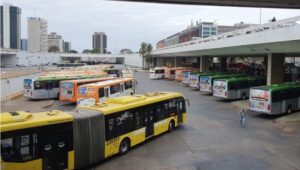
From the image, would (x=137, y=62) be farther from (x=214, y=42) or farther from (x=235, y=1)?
(x=235, y=1)

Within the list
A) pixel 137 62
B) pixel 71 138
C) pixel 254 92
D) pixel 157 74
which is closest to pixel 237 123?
pixel 254 92

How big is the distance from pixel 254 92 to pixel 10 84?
2560 cm

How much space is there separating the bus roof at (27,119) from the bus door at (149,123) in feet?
17.3

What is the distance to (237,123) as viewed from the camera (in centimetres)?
2097

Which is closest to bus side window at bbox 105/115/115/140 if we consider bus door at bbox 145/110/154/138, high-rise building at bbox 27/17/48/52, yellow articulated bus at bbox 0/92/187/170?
yellow articulated bus at bbox 0/92/187/170

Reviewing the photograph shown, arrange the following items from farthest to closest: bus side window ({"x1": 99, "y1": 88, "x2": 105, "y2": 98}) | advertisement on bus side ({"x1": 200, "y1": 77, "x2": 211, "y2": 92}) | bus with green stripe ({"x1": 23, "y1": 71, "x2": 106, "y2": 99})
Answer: advertisement on bus side ({"x1": 200, "y1": 77, "x2": 211, "y2": 92}) < bus with green stripe ({"x1": 23, "y1": 71, "x2": 106, "y2": 99}) < bus side window ({"x1": 99, "y1": 88, "x2": 105, "y2": 98})

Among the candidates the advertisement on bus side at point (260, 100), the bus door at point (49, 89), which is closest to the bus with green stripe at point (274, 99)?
the advertisement on bus side at point (260, 100)

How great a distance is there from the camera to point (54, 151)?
1087 centimetres

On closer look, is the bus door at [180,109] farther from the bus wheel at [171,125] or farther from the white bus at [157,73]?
the white bus at [157,73]

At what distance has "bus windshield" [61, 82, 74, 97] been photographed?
2804 cm

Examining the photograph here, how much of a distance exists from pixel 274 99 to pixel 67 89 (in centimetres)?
1877

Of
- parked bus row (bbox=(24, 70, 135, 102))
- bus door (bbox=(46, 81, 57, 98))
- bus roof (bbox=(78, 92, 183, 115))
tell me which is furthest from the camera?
bus door (bbox=(46, 81, 57, 98))

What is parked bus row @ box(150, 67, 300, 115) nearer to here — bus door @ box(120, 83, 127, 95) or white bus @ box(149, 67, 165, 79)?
bus door @ box(120, 83, 127, 95)

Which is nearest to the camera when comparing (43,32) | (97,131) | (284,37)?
(97,131)
